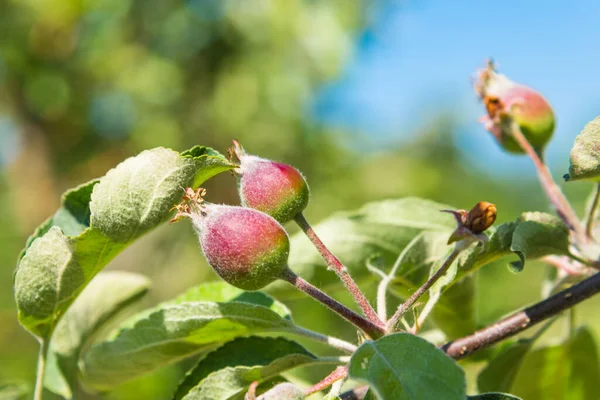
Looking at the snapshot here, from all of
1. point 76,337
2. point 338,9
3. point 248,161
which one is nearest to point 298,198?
point 248,161

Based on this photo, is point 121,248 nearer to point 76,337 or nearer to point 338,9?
point 76,337

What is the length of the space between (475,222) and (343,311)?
0.18 metres

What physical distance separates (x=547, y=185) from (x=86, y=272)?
749mm

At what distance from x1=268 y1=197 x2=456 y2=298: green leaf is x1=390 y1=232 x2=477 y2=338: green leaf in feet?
0.35

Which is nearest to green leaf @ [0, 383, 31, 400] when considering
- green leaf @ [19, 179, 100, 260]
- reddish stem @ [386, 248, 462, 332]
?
green leaf @ [19, 179, 100, 260]

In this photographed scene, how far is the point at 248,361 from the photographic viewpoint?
0.92m

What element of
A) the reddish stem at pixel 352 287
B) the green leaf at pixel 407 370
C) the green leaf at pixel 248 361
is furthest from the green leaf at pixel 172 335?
the green leaf at pixel 407 370

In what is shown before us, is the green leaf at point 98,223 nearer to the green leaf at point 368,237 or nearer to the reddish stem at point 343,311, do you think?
the reddish stem at point 343,311

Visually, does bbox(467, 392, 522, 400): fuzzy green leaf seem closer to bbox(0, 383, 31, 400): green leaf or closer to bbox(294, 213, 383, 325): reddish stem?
bbox(294, 213, 383, 325): reddish stem

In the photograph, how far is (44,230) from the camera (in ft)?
3.07

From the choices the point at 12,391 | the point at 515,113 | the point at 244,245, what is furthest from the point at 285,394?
the point at 12,391

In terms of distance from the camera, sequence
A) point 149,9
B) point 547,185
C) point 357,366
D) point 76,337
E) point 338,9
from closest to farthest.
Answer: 1. point 357,366
2. point 547,185
3. point 76,337
4. point 338,9
5. point 149,9

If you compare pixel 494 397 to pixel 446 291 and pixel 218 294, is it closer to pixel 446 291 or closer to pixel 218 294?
pixel 446 291

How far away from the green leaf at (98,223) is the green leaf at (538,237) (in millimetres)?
384
